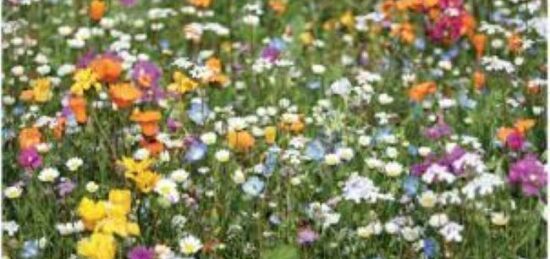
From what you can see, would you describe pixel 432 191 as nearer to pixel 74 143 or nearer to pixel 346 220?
pixel 346 220

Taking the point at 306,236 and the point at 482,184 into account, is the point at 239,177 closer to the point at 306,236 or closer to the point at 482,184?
the point at 306,236

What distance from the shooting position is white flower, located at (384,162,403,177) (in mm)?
4047

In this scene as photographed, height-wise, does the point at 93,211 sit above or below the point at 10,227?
above

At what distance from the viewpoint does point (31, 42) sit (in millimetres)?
5418

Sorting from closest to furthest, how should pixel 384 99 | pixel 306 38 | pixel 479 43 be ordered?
pixel 384 99 < pixel 479 43 < pixel 306 38

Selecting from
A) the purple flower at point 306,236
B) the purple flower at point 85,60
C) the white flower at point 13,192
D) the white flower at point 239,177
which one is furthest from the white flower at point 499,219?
the purple flower at point 85,60

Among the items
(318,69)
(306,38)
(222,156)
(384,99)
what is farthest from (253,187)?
(306,38)

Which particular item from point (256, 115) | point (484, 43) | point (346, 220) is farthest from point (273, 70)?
point (346, 220)

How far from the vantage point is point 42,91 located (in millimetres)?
4605

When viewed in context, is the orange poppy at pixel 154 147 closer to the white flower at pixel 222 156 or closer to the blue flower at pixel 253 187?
the white flower at pixel 222 156

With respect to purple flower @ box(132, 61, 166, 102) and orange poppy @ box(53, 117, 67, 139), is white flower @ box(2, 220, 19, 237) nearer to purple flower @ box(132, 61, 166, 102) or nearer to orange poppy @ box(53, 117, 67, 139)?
orange poppy @ box(53, 117, 67, 139)

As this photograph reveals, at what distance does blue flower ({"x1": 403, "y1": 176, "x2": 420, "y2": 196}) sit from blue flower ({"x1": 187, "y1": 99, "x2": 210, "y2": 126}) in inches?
32.8

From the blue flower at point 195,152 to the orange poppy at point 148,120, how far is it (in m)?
0.14

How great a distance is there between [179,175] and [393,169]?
668 millimetres
